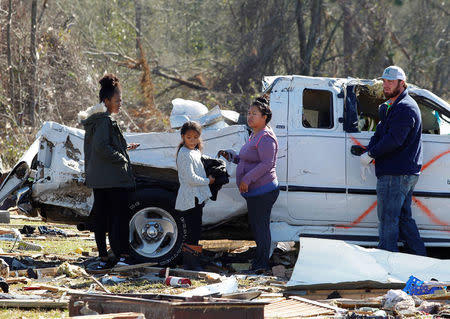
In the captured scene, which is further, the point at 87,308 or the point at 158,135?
the point at 158,135

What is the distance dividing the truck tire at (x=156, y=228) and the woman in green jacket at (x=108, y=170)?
24cm

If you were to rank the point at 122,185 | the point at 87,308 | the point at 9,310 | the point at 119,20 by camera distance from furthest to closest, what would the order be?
the point at 119,20, the point at 122,185, the point at 9,310, the point at 87,308

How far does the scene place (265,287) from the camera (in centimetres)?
723

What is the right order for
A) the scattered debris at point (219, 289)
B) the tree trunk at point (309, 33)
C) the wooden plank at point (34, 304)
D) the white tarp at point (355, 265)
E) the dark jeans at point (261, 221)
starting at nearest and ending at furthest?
the wooden plank at point (34, 304) < the scattered debris at point (219, 289) < the white tarp at point (355, 265) < the dark jeans at point (261, 221) < the tree trunk at point (309, 33)

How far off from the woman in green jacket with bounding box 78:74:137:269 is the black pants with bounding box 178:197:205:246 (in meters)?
0.64

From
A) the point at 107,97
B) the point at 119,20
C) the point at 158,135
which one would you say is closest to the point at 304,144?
the point at 158,135

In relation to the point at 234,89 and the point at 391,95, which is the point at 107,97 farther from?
the point at 234,89

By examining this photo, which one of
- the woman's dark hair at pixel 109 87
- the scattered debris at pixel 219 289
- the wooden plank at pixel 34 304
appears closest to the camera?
the wooden plank at pixel 34 304

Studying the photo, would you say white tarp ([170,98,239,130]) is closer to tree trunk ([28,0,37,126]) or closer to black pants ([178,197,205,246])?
black pants ([178,197,205,246])

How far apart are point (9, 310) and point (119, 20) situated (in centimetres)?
1948

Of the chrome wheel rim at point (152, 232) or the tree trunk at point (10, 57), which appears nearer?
the chrome wheel rim at point (152, 232)

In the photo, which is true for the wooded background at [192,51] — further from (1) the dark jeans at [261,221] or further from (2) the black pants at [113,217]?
(1) the dark jeans at [261,221]

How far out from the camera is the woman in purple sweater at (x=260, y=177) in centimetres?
805

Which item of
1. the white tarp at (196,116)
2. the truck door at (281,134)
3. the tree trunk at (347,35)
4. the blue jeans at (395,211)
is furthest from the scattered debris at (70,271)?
the tree trunk at (347,35)
